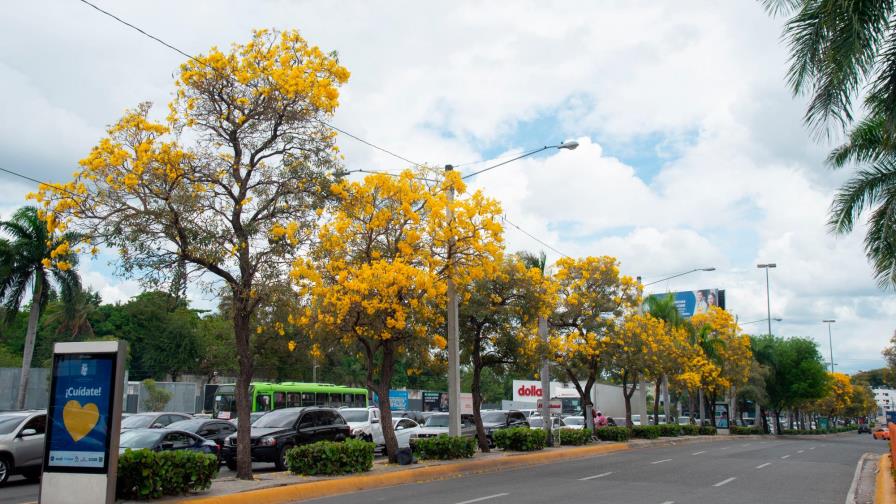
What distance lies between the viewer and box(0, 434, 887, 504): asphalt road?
1455 cm

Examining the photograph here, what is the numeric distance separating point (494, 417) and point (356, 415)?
6.84 meters

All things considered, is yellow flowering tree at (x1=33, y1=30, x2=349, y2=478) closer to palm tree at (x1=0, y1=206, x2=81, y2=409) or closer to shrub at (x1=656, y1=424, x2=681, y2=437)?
palm tree at (x1=0, y1=206, x2=81, y2=409)

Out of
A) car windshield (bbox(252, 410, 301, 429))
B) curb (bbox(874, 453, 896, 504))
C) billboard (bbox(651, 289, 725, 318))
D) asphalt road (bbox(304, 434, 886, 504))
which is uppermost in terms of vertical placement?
billboard (bbox(651, 289, 725, 318))

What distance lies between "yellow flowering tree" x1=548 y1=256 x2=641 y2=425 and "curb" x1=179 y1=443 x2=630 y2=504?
264 inches

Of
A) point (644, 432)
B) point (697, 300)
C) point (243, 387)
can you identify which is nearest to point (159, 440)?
point (243, 387)

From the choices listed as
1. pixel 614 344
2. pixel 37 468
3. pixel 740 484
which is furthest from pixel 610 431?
pixel 37 468

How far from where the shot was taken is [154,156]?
14102 mm

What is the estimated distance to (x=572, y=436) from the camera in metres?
30.9

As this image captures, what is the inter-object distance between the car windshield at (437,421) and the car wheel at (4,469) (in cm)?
1543

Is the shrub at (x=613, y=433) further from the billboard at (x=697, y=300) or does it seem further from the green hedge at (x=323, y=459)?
the billboard at (x=697, y=300)

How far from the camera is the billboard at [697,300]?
232 feet

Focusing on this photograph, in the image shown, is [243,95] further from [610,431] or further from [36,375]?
[36,375]

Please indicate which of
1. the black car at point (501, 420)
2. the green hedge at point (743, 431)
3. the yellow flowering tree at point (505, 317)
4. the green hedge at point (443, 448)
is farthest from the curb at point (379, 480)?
the green hedge at point (743, 431)

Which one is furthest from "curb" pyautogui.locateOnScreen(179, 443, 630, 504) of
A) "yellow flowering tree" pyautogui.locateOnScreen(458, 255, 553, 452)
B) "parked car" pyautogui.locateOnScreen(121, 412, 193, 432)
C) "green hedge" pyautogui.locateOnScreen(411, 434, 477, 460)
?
"parked car" pyautogui.locateOnScreen(121, 412, 193, 432)
